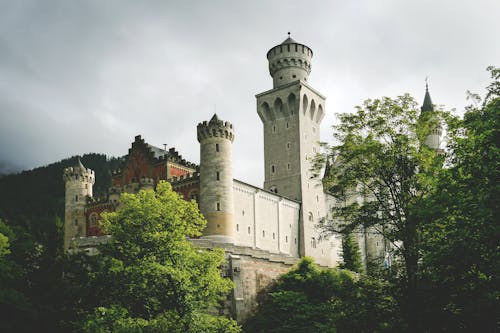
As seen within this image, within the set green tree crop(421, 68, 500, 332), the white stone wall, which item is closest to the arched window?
the white stone wall

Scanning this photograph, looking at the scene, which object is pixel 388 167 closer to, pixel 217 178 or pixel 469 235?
pixel 469 235

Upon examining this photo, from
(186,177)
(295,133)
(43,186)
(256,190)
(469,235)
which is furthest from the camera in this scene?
(43,186)

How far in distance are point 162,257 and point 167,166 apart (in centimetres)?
2641

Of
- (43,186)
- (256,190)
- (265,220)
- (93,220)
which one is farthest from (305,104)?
(43,186)

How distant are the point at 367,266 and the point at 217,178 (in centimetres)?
2546

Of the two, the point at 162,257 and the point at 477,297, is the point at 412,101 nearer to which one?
the point at 477,297

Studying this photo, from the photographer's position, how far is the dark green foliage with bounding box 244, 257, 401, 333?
21.6 m

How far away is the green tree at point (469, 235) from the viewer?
16812 mm

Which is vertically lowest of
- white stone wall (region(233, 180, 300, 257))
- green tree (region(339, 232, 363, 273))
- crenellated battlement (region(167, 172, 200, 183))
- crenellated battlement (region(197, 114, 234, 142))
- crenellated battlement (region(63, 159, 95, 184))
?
green tree (region(339, 232, 363, 273))

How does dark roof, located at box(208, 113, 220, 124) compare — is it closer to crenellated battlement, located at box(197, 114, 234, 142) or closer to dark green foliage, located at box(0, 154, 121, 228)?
crenellated battlement, located at box(197, 114, 234, 142)

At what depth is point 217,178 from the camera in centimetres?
4916

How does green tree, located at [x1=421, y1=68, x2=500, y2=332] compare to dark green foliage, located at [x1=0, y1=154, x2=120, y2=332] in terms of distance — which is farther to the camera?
dark green foliage, located at [x1=0, y1=154, x2=120, y2=332]

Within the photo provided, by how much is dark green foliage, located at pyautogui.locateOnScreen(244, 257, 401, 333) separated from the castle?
1423mm

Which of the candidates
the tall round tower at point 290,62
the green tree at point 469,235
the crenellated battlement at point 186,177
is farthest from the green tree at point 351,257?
the green tree at point 469,235
